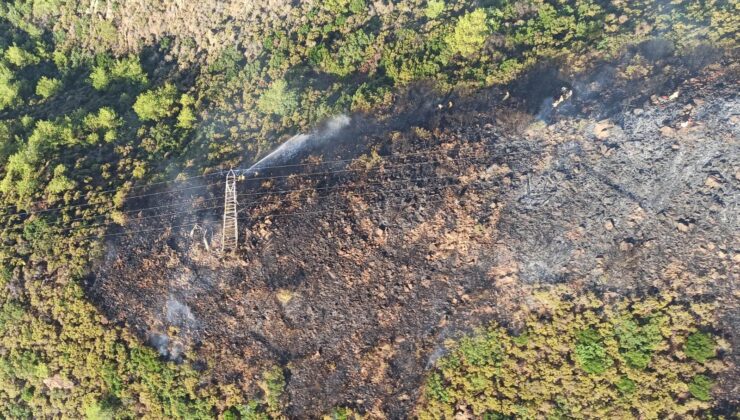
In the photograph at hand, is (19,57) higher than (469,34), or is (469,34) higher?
(19,57)

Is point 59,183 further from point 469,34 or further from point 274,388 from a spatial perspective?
point 469,34

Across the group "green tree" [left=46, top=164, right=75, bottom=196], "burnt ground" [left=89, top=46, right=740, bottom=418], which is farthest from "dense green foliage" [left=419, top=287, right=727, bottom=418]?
"green tree" [left=46, top=164, right=75, bottom=196]

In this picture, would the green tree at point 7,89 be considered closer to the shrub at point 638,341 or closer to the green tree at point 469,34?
the green tree at point 469,34

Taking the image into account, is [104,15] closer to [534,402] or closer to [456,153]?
[456,153]

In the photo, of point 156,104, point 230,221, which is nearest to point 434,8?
point 230,221

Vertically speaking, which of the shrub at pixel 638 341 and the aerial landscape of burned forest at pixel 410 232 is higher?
the aerial landscape of burned forest at pixel 410 232

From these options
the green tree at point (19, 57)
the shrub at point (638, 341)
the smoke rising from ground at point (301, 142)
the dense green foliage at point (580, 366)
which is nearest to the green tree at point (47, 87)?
the green tree at point (19, 57)

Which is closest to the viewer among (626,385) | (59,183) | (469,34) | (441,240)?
(626,385)
